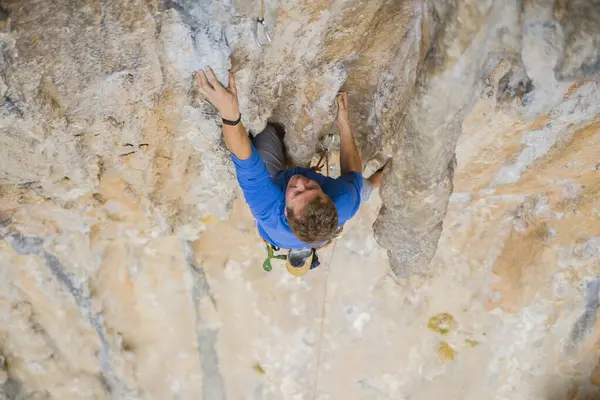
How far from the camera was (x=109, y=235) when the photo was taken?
2.99 m

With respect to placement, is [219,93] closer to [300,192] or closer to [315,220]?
[300,192]

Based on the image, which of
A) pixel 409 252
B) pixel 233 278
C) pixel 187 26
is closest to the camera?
pixel 187 26

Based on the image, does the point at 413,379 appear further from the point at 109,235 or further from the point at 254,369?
the point at 109,235

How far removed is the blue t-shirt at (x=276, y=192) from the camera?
2082 mm

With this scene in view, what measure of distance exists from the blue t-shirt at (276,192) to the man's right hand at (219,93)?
0.63 ft

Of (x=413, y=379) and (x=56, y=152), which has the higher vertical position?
(x=56, y=152)

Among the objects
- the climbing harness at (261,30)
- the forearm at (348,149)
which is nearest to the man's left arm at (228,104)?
the climbing harness at (261,30)

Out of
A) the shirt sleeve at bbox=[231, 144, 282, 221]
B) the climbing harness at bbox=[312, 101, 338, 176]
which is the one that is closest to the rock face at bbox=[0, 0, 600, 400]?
the climbing harness at bbox=[312, 101, 338, 176]

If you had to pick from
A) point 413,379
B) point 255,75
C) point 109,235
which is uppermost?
point 255,75

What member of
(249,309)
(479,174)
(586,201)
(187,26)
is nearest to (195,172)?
(187,26)

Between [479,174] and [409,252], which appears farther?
[479,174]

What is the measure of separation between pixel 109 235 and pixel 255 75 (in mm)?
1456

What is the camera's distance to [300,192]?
1.96 meters

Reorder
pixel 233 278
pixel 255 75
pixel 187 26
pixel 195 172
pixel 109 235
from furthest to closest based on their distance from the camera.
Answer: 1. pixel 233 278
2. pixel 109 235
3. pixel 195 172
4. pixel 255 75
5. pixel 187 26
